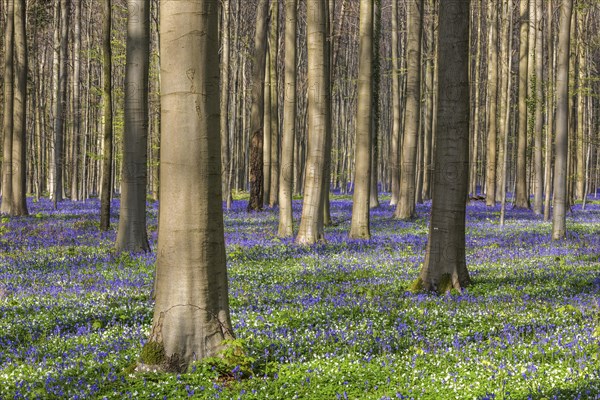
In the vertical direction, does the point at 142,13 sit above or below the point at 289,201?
above

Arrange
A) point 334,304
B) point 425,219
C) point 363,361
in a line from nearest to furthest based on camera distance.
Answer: point 363,361, point 334,304, point 425,219

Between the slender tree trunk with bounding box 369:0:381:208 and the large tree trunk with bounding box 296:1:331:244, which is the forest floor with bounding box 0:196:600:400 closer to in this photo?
the large tree trunk with bounding box 296:1:331:244

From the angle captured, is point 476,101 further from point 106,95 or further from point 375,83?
point 106,95

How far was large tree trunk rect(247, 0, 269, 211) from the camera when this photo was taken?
2672 cm

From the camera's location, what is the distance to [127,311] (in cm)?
855

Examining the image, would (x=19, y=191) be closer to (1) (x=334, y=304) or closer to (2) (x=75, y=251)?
(2) (x=75, y=251)

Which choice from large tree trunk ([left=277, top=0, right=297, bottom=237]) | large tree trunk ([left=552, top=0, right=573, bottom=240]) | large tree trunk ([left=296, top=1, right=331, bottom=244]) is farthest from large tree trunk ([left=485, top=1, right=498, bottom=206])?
large tree trunk ([left=296, top=1, right=331, bottom=244])

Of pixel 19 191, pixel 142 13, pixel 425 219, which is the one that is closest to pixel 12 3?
pixel 19 191

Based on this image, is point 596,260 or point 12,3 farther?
point 12,3

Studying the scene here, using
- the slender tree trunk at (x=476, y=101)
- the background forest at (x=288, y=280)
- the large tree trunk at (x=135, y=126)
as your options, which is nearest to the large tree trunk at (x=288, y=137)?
the background forest at (x=288, y=280)

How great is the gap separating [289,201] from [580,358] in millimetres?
12408

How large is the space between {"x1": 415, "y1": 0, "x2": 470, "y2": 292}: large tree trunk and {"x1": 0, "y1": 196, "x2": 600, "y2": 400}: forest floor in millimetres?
588

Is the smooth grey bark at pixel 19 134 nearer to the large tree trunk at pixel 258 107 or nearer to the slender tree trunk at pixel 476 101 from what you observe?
the large tree trunk at pixel 258 107

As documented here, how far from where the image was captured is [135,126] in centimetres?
1425
